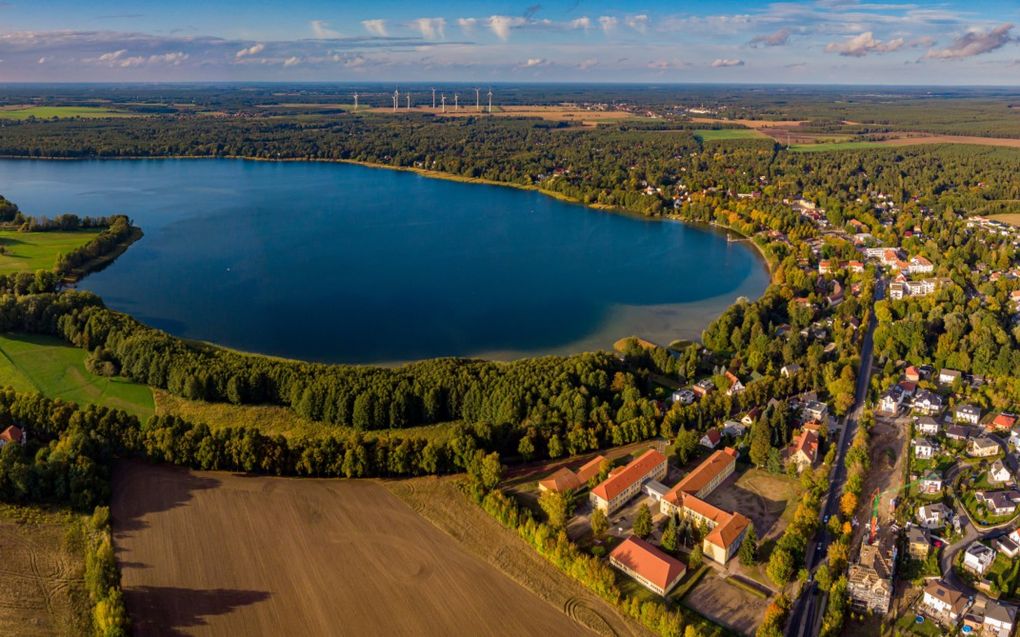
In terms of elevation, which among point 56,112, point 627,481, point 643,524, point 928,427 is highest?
point 56,112

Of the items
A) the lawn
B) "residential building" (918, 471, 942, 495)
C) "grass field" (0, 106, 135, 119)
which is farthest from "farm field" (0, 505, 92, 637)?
"grass field" (0, 106, 135, 119)

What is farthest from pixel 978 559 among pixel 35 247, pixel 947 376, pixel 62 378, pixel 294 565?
pixel 35 247

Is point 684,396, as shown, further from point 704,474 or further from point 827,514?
point 827,514

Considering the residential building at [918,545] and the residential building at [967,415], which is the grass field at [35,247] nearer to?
the residential building at [918,545]

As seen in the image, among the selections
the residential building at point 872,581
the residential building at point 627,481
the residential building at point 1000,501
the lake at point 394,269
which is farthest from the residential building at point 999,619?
the lake at point 394,269

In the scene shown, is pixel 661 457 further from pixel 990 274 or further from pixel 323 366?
pixel 990 274

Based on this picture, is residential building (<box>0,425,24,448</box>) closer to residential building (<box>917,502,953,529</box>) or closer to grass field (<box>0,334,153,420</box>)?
grass field (<box>0,334,153,420</box>)

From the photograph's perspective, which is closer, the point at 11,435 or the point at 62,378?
the point at 11,435
